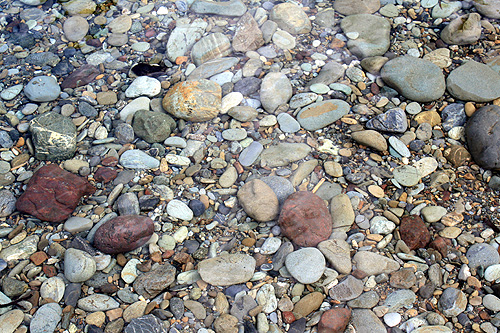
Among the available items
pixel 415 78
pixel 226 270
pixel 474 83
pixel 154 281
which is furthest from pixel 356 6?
pixel 154 281

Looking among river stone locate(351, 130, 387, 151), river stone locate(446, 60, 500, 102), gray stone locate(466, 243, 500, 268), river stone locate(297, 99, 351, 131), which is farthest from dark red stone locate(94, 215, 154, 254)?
river stone locate(446, 60, 500, 102)

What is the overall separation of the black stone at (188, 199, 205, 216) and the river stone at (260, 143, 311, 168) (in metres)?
0.60

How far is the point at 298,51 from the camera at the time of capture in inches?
157

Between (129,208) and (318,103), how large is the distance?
1.80 m

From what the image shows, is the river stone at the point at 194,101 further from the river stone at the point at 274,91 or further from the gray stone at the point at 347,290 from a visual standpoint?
the gray stone at the point at 347,290

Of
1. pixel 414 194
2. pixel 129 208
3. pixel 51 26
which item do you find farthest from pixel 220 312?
pixel 51 26

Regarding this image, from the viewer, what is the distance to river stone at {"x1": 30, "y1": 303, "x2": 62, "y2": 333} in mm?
2424

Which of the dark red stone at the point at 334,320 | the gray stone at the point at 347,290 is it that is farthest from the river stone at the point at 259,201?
the dark red stone at the point at 334,320

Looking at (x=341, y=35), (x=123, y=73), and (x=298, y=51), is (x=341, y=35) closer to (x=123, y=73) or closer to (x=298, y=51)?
(x=298, y=51)

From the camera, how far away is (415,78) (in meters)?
3.59

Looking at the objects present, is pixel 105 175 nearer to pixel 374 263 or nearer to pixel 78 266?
pixel 78 266

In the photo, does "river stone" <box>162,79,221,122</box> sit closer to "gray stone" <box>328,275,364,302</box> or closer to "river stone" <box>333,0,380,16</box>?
"gray stone" <box>328,275,364,302</box>

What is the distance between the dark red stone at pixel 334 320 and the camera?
2434 mm

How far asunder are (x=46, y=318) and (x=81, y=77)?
2.21 metres
